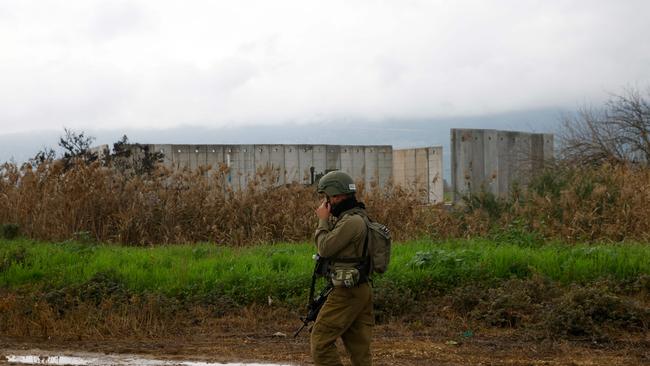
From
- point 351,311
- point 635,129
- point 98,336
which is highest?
point 635,129

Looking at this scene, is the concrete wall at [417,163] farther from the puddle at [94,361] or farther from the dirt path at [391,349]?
the puddle at [94,361]

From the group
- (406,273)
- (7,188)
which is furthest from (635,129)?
(7,188)

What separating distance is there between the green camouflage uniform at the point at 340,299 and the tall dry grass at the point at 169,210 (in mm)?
7780

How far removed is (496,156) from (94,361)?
19393 mm

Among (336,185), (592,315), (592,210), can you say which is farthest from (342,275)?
(592,210)

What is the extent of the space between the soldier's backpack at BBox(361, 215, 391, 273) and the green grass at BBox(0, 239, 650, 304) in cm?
406

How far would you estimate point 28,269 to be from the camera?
12125 mm

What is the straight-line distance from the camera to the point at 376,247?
6715mm

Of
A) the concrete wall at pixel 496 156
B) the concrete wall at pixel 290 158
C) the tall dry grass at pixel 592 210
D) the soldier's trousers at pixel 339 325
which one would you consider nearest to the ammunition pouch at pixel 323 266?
the soldier's trousers at pixel 339 325

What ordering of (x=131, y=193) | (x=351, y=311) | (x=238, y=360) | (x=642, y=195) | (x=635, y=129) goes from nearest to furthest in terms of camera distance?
A: (x=351, y=311), (x=238, y=360), (x=642, y=195), (x=131, y=193), (x=635, y=129)

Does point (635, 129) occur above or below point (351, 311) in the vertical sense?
above

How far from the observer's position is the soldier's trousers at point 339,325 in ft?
21.8

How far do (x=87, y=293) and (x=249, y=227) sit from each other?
15.3 feet

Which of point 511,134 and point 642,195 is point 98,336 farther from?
point 511,134
